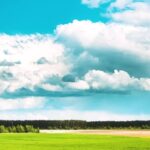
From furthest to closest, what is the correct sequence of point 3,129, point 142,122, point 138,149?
point 142,122 → point 3,129 → point 138,149

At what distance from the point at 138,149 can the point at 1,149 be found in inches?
557

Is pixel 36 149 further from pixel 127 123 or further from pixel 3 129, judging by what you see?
pixel 127 123

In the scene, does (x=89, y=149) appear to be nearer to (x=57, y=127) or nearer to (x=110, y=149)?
(x=110, y=149)

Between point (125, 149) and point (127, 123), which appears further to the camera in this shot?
point (127, 123)

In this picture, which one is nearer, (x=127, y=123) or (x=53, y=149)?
(x=53, y=149)

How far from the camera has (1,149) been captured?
5600 centimetres

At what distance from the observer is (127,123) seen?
199375 millimetres

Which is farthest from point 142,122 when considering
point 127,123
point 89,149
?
point 89,149

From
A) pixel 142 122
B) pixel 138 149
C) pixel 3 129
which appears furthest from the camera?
pixel 142 122

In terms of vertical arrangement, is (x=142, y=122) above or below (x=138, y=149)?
above

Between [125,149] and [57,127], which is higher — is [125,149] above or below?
below

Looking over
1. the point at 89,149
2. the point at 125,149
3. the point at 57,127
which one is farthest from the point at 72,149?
the point at 57,127

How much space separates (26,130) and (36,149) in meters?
79.1

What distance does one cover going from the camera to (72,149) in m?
55.7
